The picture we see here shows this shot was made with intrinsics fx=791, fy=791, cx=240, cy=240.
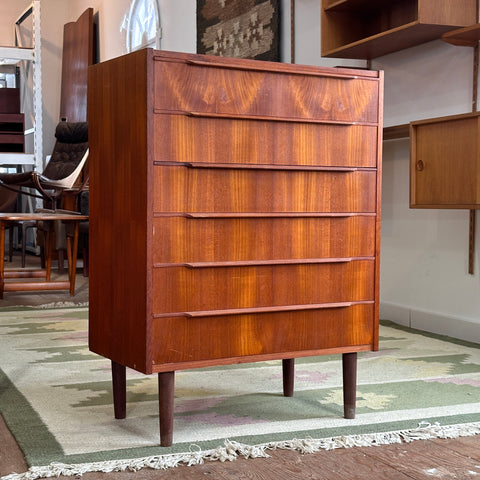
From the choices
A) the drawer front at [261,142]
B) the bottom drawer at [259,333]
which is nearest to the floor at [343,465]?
the bottom drawer at [259,333]

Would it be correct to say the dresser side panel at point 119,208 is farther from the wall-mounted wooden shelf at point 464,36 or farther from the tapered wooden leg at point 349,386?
the wall-mounted wooden shelf at point 464,36

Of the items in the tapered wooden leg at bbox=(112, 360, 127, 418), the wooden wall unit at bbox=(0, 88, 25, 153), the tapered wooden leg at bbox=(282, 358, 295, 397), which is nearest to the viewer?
the tapered wooden leg at bbox=(112, 360, 127, 418)

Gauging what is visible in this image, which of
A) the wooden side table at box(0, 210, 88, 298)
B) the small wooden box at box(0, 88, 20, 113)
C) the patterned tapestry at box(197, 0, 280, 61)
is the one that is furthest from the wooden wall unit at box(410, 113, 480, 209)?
the small wooden box at box(0, 88, 20, 113)

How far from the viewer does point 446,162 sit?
333cm

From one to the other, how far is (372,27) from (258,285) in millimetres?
2540

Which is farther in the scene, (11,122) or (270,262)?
(11,122)

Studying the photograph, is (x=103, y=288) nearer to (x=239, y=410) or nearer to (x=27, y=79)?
(x=239, y=410)

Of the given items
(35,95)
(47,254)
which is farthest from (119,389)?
(35,95)

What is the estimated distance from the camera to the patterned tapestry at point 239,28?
517 cm

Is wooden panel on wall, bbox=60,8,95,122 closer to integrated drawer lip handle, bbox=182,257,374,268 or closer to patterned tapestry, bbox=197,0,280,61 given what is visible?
patterned tapestry, bbox=197,0,280,61

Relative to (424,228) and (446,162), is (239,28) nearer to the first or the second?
(424,228)

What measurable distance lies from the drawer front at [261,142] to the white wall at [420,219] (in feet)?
5.32

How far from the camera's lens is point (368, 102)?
2271mm

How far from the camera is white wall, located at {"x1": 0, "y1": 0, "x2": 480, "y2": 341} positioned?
3752mm
